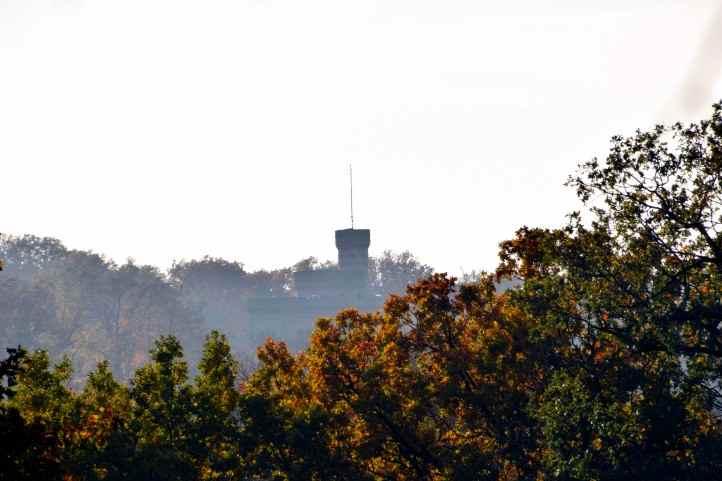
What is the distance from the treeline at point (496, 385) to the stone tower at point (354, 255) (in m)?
146

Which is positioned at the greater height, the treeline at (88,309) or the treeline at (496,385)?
the treeline at (88,309)

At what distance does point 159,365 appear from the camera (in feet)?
108

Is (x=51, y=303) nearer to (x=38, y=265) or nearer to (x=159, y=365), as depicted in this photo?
(x=38, y=265)

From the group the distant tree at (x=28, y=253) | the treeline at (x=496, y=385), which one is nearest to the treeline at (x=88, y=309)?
the distant tree at (x=28, y=253)

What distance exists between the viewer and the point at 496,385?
1351 inches

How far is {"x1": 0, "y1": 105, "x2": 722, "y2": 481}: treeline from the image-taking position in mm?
30125

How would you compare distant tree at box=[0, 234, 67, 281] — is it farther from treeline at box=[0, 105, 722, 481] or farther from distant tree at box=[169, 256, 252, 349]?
treeline at box=[0, 105, 722, 481]

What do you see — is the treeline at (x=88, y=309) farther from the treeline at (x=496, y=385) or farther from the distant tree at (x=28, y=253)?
the treeline at (x=496, y=385)

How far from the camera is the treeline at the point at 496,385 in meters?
30.1

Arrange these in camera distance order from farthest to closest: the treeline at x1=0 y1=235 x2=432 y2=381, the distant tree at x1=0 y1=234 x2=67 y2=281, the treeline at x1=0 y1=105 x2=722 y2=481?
the distant tree at x1=0 y1=234 x2=67 y2=281, the treeline at x1=0 y1=235 x2=432 y2=381, the treeline at x1=0 y1=105 x2=722 y2=481

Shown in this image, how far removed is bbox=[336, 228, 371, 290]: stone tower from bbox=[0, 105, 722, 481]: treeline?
146307mm

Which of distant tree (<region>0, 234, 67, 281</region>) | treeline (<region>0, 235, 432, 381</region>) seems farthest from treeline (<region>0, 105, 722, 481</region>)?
distant tree (<region>0, 234, 67, 281</region>)

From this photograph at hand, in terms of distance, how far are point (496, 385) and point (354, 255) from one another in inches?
6015

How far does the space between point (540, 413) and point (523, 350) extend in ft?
9.02
